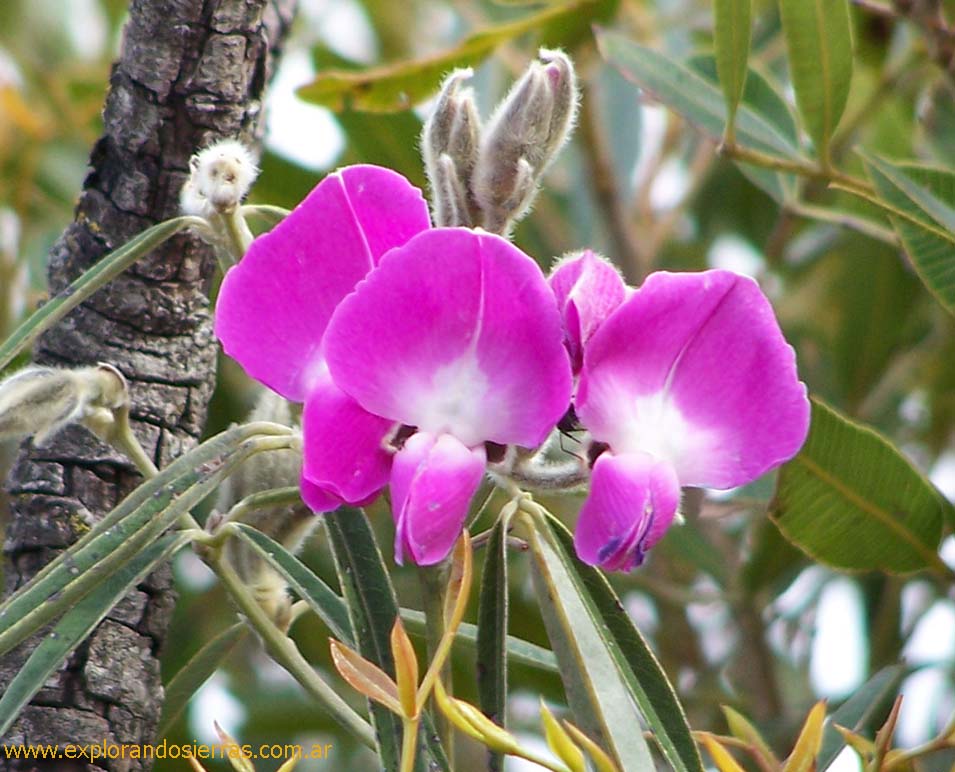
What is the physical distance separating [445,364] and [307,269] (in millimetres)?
87

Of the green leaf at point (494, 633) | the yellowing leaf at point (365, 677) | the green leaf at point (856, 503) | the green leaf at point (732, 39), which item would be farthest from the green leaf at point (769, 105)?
the yellowing leaf at point (365, 677)

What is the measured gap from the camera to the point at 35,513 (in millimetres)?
786

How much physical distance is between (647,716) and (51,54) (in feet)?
5.87

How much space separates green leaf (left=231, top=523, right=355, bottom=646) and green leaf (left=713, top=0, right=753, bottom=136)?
0.47 meters

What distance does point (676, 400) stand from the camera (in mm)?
639

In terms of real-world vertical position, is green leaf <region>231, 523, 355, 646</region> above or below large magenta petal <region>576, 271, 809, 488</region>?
below

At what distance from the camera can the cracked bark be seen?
0.78m

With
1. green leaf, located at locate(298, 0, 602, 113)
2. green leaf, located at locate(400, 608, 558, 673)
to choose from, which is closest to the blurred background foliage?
green leaf, located at locate(298, 0, 602, 113)

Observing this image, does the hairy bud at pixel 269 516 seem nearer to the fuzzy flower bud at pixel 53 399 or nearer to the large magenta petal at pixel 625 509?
the fuzzy flower bud at pixel 53 399

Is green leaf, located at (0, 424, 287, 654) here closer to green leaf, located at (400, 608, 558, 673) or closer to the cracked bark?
the cracked bark

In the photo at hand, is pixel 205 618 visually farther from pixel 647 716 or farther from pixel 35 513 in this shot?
pixel 647 716

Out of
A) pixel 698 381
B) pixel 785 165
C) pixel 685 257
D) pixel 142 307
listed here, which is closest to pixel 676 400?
pixel 698 381

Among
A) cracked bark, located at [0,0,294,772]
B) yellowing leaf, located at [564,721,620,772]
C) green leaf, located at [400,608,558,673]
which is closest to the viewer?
yellowing leaf, located at [564,721,620,772]

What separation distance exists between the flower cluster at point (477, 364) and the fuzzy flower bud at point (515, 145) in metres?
0.07
